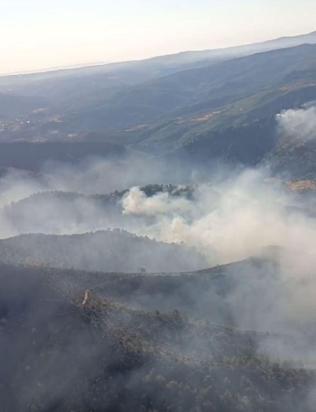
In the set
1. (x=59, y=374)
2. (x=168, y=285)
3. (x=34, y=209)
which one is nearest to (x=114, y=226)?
(x=34, y=209)

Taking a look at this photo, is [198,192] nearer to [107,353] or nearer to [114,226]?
[114,226]

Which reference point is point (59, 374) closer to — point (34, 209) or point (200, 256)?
point (200, 256)

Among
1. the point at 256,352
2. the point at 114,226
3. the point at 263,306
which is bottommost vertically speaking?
the point at 114,226

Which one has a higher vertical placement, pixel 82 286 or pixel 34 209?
pixel 82 286

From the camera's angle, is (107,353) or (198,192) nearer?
(107,353)

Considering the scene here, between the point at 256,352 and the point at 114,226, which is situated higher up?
the point at 256,352

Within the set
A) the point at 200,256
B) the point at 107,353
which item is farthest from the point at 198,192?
the point at 107,353

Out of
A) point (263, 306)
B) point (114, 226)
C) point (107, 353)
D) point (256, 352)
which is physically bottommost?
point (114, 226)

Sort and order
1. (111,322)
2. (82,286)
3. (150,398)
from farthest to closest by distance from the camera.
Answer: (82,286) < (111,322) < (150,398)

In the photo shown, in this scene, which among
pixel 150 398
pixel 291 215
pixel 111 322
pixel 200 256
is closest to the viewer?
pixel 150 398
